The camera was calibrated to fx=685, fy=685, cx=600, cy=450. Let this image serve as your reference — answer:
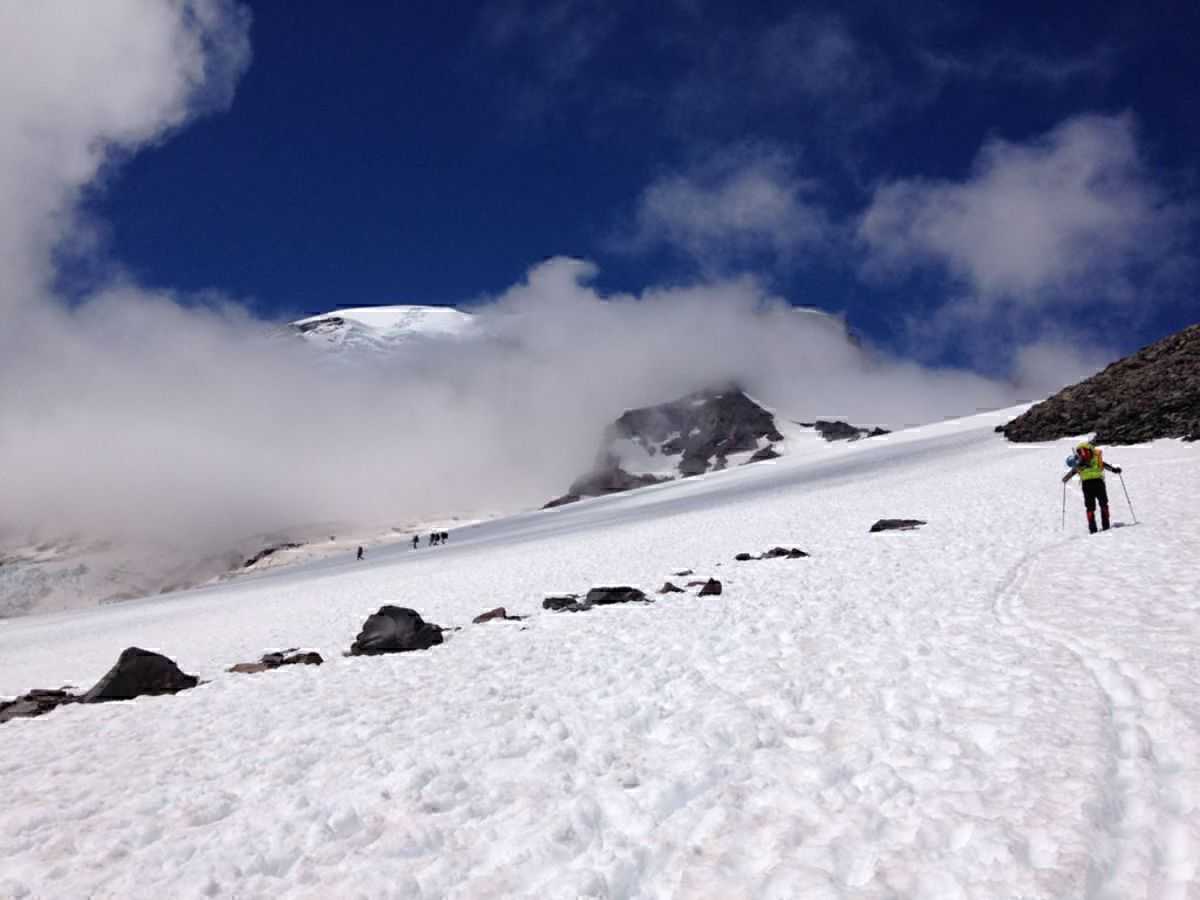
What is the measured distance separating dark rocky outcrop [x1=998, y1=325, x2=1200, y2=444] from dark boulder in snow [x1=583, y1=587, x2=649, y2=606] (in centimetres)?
3472

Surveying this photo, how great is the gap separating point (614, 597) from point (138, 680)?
1047 cm

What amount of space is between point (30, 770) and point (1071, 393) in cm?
6333

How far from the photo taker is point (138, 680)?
1285cm

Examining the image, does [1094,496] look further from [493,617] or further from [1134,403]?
[1134,403]

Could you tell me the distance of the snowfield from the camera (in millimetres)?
5289

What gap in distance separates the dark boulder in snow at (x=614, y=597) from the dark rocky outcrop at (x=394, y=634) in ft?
13.8

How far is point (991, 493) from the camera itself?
30.0 m

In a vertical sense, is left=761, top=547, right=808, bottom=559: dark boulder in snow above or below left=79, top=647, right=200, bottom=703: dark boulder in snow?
below

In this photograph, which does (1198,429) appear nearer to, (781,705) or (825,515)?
(825,515)

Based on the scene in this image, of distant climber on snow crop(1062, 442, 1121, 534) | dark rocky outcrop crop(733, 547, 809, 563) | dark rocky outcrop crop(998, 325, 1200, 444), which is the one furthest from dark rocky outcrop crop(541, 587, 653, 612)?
dark rocky outcrop crop(998, 325, 1200, 444)

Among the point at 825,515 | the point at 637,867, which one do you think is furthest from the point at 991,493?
the point at 637,867

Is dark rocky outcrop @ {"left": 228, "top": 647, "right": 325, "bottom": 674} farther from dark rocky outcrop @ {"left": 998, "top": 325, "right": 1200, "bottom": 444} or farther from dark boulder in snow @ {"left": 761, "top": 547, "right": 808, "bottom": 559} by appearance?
dark rocky outcrop @ {"left": 998, "top": 325, "right": 1200, "bottom": 444}

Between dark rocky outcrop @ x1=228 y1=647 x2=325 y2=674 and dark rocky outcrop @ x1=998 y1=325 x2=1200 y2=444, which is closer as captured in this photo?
dark rocky outcrop @ x1=228 y1=647 x2=325 y2=674

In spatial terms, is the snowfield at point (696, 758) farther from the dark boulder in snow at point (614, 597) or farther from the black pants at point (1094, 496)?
the black pants at point (1094, 496)
